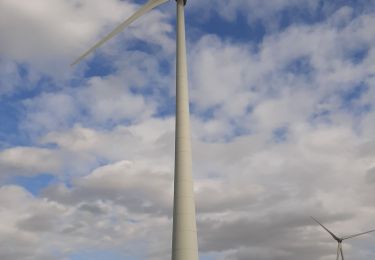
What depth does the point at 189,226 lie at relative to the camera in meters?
49.4

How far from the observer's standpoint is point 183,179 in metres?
51.4

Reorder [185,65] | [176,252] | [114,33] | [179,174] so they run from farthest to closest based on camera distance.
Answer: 1. [114,33]
2. [185,65]
3. [179,174]
4. [176,252]

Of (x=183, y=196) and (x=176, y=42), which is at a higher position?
(x=176, y=42)

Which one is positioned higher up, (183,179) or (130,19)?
(130,19)

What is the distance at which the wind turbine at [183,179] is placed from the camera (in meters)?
48.5

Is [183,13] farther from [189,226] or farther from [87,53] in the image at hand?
[189,226]

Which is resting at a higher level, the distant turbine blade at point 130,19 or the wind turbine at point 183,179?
the distant turbine blade at point 130,19

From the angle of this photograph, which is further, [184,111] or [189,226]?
[184,111]

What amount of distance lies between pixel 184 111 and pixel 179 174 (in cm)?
860

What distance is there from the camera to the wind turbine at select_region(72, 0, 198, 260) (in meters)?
48.5

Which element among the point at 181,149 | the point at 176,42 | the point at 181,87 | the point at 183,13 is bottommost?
the point at 181,149

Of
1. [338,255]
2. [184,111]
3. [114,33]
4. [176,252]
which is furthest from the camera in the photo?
[338,255]

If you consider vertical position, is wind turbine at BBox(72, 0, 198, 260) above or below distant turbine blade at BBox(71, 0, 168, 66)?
below

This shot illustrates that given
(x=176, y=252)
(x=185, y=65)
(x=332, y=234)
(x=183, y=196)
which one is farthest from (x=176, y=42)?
(x=332, y=234)
